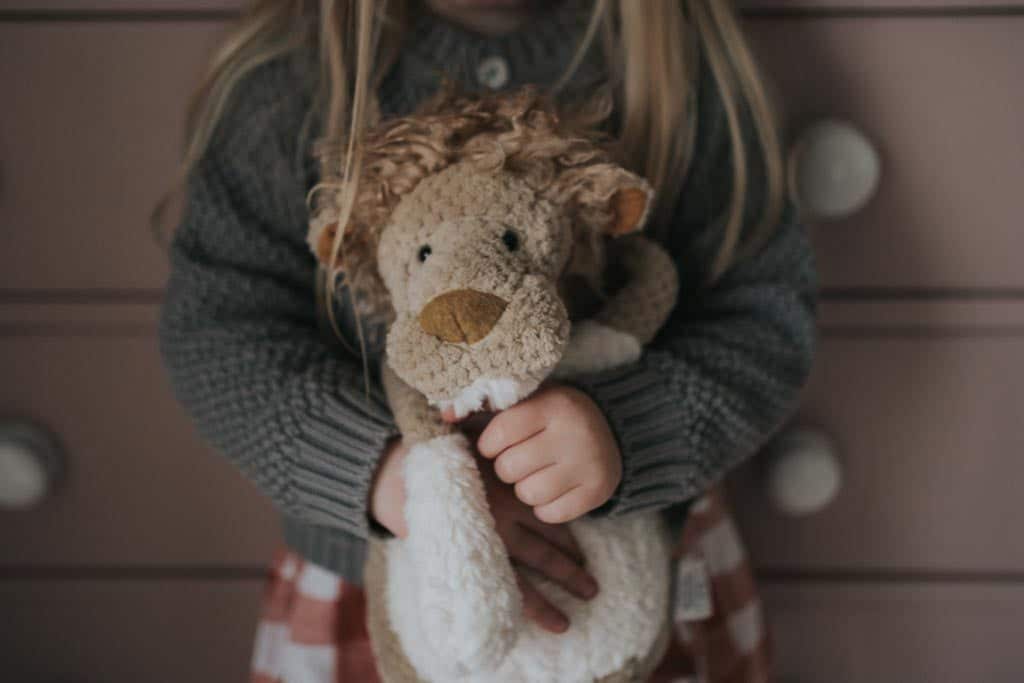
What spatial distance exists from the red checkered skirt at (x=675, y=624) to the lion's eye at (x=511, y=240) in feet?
0.99

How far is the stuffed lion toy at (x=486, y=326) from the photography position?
417 millimetres

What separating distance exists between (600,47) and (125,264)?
1.46 feet

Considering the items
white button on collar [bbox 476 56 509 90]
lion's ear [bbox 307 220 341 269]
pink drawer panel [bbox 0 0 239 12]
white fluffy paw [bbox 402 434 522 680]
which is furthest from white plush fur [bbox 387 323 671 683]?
pink drawer panel [bbox 0 0 239 12]

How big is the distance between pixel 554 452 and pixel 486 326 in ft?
0.37

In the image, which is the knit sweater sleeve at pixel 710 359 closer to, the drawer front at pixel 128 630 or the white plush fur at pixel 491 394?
the white plush fur at pixel 491 394

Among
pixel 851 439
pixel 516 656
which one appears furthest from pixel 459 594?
pixel 851 439

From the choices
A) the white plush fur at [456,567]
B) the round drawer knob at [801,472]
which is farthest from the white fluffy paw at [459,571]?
the round drawer knob at [801,472]

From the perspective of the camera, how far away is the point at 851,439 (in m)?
0.80

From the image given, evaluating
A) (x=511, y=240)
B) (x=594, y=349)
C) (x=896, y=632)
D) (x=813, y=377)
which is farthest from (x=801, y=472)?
(x=511, y=240)

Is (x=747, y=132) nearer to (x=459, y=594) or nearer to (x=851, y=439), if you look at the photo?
(x=851, y=439)

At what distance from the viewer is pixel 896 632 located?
0.84 m

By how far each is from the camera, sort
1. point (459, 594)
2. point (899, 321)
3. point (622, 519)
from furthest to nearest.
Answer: point (899, 321), point (622, 519), point (459, 594)

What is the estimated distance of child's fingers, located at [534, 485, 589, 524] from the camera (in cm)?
49

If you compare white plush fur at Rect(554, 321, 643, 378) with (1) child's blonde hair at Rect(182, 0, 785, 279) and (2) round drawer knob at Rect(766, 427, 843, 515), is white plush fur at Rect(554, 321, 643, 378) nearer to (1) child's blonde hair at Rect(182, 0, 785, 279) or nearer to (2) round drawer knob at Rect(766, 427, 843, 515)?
(1) child's blonde hair at Rect(182, 0, 785, 279)
